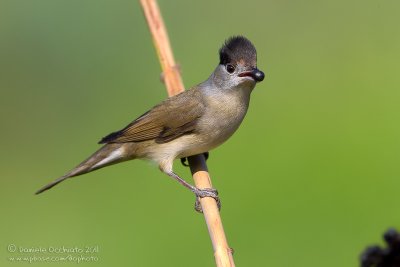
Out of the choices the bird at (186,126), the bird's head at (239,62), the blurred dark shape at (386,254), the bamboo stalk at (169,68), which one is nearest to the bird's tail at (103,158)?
the bird at (186,126)

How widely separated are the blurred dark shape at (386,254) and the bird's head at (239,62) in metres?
1.91

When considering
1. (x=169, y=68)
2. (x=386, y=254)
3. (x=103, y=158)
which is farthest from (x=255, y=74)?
(x=386, y=254)

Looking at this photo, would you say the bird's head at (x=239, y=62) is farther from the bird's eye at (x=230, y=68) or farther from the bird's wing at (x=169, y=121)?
the bird's wing at (x=169, y=121)

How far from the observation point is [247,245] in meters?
3.86

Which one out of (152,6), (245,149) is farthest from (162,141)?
(245,149)

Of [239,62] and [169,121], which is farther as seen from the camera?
[169,121]

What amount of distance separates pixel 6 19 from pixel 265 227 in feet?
12.1

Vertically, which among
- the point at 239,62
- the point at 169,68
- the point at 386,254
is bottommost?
the point at 386,254

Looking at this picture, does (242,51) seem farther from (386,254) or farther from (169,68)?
(386,254)

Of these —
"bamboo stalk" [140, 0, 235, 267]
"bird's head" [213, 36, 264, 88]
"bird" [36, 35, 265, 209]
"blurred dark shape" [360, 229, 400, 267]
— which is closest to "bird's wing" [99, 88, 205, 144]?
"bird" [36, 35, 265, 209]

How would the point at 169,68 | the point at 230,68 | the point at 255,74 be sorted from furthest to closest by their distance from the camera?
the point at 169,68 < the point at 230,68 < the point at 255,74

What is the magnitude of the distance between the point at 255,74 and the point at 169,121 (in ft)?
2.22

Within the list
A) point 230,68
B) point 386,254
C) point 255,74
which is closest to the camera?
point 386,254

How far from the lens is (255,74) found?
313cm
